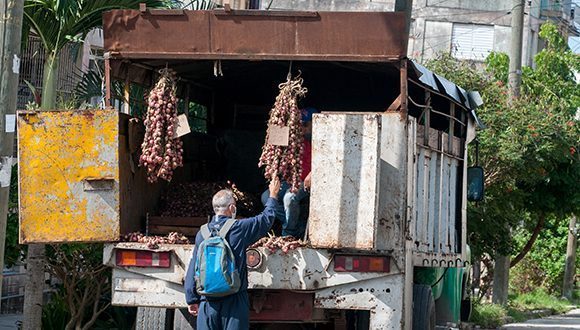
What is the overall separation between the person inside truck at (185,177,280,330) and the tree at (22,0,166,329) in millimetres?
3572

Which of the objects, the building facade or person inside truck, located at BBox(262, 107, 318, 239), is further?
the building facade

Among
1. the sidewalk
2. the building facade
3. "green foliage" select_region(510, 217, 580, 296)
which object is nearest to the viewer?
the sidewalk

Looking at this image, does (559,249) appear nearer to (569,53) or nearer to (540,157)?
(569,53)

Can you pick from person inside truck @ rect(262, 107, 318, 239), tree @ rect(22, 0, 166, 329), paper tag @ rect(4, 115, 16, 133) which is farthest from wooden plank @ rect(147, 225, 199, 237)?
tree @ rect(22, 0, 166, 329)

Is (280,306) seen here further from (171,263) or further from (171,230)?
(171,230)

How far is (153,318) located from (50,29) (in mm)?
4030

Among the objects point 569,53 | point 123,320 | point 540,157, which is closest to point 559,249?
point 569,53

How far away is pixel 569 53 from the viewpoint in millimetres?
29406

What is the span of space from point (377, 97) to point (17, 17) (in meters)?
3.99

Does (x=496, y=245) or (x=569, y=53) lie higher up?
(x=569, y=53)

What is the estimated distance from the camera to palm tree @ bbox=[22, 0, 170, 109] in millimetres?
11727

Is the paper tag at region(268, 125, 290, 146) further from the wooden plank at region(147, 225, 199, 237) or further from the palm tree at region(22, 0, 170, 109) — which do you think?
the palm tree at region(22, 0, 170, 109)

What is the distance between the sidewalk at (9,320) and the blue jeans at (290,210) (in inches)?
269

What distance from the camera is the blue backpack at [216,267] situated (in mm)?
8312
